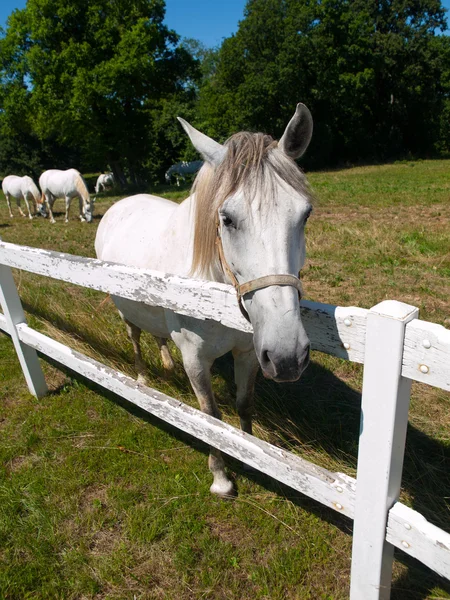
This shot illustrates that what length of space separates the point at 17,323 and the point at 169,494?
1939 mm

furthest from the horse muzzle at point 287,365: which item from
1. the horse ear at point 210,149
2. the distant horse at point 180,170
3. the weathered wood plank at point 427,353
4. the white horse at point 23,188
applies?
the distant horse at point 180,170

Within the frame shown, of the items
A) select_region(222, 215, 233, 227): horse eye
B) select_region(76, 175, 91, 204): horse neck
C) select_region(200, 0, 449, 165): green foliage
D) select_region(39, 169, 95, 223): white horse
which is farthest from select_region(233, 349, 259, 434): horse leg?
select_region(200, 0, 449, 165): green foliage

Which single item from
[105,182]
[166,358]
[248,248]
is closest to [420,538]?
[248,248]

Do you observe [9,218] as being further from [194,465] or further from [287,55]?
[287,55]

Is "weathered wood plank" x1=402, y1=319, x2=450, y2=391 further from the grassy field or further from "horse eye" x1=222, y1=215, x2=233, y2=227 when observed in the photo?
the grassy field

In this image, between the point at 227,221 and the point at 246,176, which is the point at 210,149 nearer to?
the point at 246,176

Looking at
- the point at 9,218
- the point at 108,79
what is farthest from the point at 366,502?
the point at 108,79

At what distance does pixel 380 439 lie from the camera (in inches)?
47.8

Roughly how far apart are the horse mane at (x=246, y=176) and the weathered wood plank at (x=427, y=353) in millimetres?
719

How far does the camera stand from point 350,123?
33.0 metres

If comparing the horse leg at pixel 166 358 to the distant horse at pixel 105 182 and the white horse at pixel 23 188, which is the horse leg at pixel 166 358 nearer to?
the white horse at pixel 23 188

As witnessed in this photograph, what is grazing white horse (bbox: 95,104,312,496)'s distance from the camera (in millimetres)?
1312

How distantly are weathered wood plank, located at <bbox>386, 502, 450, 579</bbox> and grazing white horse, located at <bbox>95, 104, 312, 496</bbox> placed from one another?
588 millimetres

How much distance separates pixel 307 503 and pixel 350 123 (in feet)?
120
